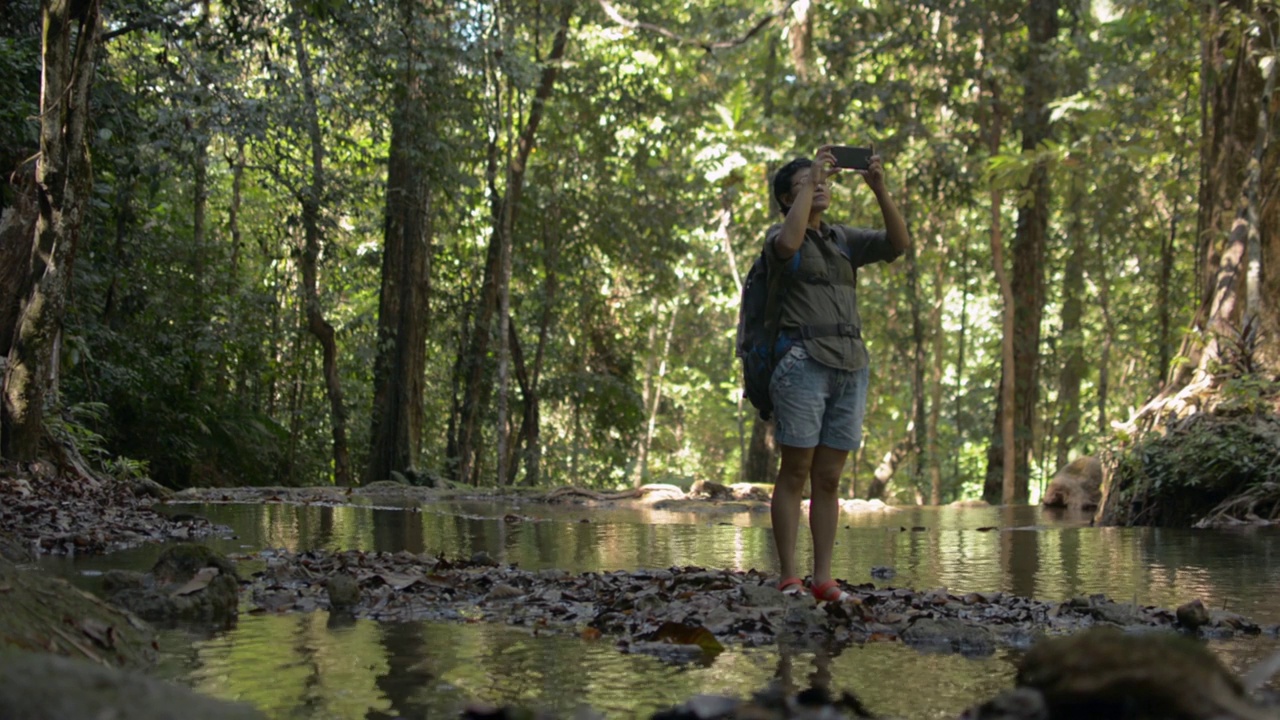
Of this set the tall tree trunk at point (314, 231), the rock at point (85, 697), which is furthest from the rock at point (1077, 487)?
the rock at point (85, 697)

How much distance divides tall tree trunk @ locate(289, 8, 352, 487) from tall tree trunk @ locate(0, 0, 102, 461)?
4.29 metres

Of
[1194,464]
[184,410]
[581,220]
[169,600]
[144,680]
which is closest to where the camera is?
[144,680]

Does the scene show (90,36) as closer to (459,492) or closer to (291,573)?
(291,573)

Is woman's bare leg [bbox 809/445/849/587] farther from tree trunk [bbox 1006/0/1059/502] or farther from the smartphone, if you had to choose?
tree trunk [bbox 1006/0/1059/502]

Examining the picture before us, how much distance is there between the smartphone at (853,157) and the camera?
5.51 m

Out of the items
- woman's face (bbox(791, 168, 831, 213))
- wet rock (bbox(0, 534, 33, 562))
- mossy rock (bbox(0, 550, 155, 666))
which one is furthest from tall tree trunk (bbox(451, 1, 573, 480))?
mossy rock (bbox(0, 550, 155, 666))

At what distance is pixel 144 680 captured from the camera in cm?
205

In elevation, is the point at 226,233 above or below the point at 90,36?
above

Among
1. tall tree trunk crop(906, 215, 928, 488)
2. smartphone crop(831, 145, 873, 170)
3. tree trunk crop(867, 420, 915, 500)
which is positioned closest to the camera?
smartphone crop(831, 145, 873, 170)

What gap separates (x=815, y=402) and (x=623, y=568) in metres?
1.53

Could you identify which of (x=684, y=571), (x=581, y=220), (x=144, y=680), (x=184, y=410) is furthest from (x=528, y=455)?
(x=144, y=680)

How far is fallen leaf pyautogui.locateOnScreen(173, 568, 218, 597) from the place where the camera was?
4.31 meters

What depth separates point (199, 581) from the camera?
4.39 metres

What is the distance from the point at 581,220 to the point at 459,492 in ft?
29.4
